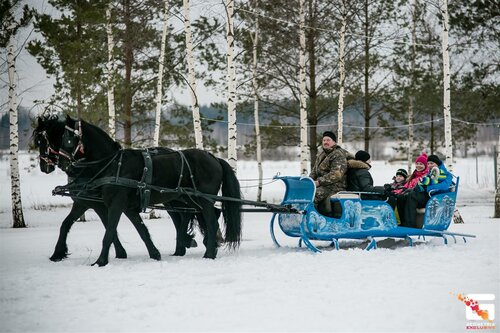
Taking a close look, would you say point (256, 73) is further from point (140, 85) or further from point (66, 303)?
point (66, 303)

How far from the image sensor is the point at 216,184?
27.8ft

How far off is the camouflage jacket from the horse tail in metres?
1.21

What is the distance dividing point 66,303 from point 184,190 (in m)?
3.08

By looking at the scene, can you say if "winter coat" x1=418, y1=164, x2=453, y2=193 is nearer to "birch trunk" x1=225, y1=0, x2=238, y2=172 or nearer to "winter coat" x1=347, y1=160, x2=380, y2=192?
"winter coat" x1=347, y1=160, x2=380, y2=192

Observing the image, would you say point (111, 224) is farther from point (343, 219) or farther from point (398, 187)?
point (398, 187)

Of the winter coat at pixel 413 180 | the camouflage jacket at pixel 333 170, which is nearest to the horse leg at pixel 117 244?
the camouflage jacket at pixel 333 170

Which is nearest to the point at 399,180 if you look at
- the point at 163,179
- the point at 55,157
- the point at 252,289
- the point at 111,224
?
the point at 163,179

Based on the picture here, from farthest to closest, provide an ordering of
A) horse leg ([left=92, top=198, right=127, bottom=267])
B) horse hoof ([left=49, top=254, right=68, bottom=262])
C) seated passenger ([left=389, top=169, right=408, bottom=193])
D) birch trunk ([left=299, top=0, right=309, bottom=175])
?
birch trunk ([left=299, top=0, right=309, bottom=175]), seated passenger ([left=389, top=169, right=408, bottom=193]), horse hoof ([left=49, top=254, right=68, bottom=262]), horse leg ([left=92, top=198, right=127, bottom=267])

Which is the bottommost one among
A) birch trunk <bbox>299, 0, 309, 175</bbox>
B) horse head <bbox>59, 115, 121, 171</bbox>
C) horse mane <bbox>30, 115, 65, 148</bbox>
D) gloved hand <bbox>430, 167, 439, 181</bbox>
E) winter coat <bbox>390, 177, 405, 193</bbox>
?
winter coat <bbox>390, 177, 405, 193</bbox>

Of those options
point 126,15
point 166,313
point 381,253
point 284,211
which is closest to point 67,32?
point 126,15

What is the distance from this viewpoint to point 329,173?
28.0 feet

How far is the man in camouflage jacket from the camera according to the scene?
27.8 feet

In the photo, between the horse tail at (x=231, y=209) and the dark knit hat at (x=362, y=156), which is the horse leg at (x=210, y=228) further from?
the dark knit hat at (x=362, y=156)

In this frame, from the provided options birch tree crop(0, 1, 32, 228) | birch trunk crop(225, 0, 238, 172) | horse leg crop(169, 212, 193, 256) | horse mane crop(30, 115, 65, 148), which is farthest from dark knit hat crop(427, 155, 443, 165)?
birch tree crop(0, 1, 32, 228)
